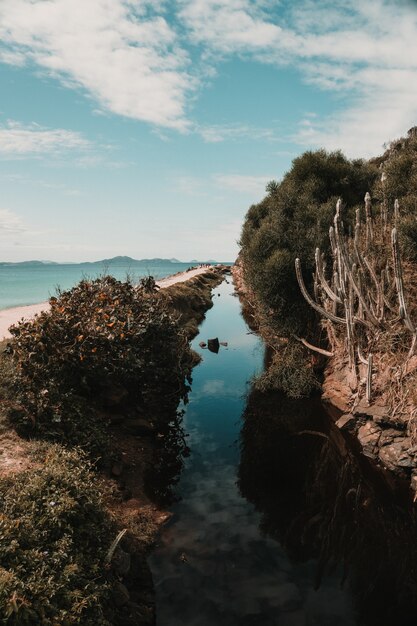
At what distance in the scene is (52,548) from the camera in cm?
786

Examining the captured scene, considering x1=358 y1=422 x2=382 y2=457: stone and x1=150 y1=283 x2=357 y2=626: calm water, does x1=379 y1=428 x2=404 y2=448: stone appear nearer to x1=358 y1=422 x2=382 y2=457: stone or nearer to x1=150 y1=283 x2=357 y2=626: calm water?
x1=358 y1=422 x2=382 y2=457: stone

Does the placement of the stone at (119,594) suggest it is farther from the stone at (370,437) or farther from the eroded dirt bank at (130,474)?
the stone at (370,437)

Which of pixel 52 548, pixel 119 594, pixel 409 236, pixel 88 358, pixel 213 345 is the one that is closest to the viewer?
pixel 52 548

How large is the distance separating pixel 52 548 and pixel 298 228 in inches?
783

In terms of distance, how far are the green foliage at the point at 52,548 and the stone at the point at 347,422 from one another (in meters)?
11.7

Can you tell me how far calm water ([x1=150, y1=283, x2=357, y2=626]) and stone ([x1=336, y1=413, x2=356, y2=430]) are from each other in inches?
108

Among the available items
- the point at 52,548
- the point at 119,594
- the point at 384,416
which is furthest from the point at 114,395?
the point at 384,416

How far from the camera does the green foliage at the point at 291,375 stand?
2206 cm

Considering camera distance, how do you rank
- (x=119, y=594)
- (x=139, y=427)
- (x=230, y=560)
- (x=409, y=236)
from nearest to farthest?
1. (x=119, y=594)
2. (x=230, y=560)
3. (x=139, y=427)
4. (x=409, y=236)

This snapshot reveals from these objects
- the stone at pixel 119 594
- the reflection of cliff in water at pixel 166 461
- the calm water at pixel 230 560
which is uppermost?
the stone at pixel 119 594

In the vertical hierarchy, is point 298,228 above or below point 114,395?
above

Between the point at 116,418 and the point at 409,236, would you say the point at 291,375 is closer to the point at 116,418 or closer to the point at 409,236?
the point at 409,236

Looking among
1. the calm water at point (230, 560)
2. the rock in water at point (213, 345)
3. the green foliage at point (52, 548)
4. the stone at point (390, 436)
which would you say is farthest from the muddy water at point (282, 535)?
the rock in water at point (213, 345)

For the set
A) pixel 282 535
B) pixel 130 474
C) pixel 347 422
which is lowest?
pixel 282 535
